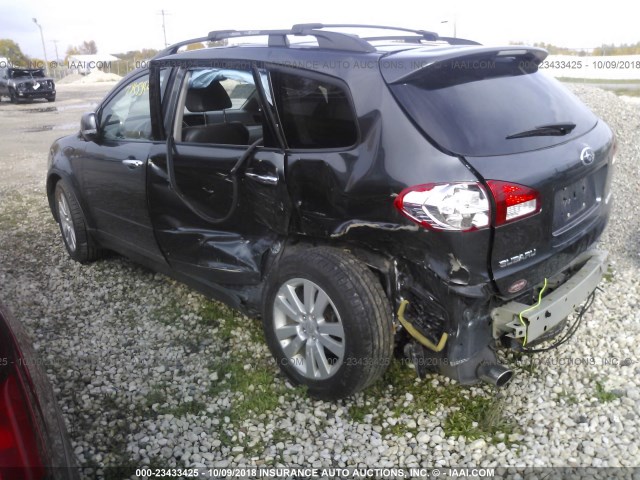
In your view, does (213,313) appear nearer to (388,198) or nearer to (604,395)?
(388,198)

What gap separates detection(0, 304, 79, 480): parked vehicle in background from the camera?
1581 mm

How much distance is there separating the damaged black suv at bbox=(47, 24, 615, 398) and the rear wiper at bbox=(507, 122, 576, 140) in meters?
0.01

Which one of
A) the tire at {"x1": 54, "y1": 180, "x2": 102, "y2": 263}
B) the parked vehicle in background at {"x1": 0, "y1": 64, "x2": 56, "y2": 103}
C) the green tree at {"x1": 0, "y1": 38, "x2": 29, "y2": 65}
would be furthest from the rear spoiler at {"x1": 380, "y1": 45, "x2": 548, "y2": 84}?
the green tree at {"x1": 0, "y1": 38, "x2": 29, "y2": 65}

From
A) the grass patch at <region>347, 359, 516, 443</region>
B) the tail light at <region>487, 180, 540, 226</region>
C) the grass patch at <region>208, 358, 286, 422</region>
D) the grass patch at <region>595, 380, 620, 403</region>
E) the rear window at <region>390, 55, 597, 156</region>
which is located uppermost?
the rear window at <region>390, 55, 597, 156</region>

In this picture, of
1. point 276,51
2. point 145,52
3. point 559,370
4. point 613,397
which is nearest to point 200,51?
point 276,51

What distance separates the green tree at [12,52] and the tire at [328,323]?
78140 millimetres

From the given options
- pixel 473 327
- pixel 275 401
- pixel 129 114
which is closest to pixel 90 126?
pixel 129 114

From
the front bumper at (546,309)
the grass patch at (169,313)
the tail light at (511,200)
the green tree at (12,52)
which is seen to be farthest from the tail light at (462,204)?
the green tree at (12,52)

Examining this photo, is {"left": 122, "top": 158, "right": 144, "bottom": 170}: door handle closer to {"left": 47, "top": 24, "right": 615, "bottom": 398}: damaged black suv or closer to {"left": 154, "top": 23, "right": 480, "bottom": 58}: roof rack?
{"left": 47, "top": 24, "right": 615, "bottom": 398}: damaged black suv

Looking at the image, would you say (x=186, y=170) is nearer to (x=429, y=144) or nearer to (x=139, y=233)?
(x=139, y=233)

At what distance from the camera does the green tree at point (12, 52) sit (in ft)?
232

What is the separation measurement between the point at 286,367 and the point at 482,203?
1486mm

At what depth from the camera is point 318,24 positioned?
137 inches

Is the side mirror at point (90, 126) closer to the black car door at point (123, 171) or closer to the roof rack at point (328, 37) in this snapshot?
the black car door at point (123, 171)
